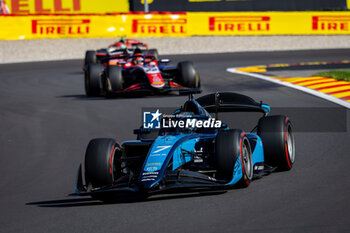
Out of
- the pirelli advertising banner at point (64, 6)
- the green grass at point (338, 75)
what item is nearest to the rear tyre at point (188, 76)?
the green grass at point (338, 75)

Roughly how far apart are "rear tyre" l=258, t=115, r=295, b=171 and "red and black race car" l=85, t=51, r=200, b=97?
28.8 ft

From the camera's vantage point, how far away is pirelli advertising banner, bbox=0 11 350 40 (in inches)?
1262

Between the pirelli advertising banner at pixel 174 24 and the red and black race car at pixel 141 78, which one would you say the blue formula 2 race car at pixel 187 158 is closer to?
the red and black race car at pixel 141 78

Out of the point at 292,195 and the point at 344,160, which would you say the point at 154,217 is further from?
the point at 344,160

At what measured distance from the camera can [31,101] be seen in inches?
723

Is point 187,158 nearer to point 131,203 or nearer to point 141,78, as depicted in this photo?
point 131,203

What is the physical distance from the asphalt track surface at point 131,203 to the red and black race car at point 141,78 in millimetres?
402

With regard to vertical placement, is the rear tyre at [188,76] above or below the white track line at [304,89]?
above

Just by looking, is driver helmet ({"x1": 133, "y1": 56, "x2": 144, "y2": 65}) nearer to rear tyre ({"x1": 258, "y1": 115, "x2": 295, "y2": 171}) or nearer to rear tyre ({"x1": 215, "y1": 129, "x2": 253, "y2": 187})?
rear tyre ({"x1": 258, "y1": 115, "x2": 295, "y2": 171})

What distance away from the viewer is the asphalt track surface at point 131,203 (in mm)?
6953

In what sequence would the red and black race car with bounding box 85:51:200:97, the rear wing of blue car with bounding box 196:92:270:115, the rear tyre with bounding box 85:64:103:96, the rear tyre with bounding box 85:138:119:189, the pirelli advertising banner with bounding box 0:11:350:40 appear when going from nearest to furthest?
the rear tyre with bounding box 85:138:119:189, the rear wing of blue car with bounding box 196:92:270:115, the red and black race car with bounding box 85:51:200:97, the rear tyre with bounding box 85:64:103:96, the pirelli advertising banner with bounding box 0:11:350:40

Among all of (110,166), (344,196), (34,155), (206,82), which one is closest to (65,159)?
(34,155)

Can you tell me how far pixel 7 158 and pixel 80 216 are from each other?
13.5 ft

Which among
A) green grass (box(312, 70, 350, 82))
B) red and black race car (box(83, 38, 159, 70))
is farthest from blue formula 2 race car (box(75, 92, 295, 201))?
red and black race car (box(83, 38, 159, 70))
